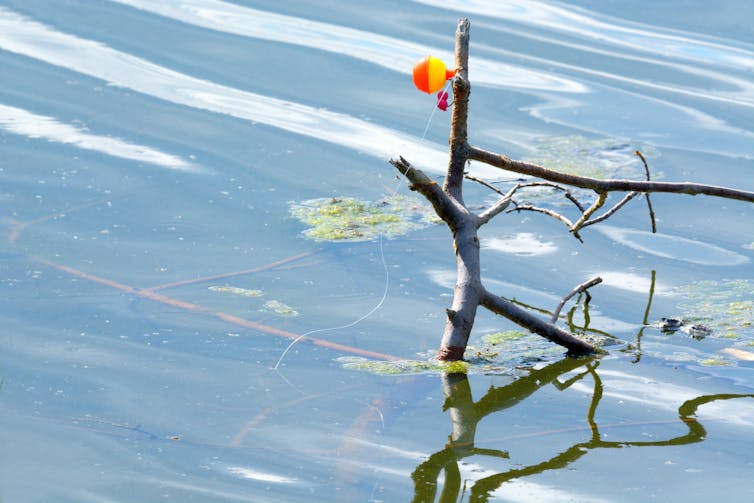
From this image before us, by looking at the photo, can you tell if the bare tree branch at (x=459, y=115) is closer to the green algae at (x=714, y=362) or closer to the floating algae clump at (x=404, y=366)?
the floating algae clump at (x=404, y=366)

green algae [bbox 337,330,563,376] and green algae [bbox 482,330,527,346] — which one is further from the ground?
green algae [bbox 482,330,527,346]

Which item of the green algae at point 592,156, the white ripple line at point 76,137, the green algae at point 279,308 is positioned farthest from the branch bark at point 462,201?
the white ripple line at point 76,137

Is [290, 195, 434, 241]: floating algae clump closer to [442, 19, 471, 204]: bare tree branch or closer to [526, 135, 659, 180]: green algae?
[526, 135, 659, 180]: green algae

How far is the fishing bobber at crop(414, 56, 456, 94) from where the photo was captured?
299 cm

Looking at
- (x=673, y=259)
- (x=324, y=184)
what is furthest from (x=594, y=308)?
(x=324, y=184)

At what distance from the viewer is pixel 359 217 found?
428 centimetres

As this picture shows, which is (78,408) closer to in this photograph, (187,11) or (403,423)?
(403,423)

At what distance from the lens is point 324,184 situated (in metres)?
4.64

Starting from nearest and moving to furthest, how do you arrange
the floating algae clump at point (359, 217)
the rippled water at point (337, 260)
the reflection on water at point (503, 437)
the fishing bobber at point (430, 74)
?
the reflection on water at point (503, 437)
the rippled water at point (337, 260)
the fishing bobber at point (430, 74)
the floating algae clump at point (359, 217)

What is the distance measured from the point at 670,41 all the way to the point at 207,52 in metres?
2.55

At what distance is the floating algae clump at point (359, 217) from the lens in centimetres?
412

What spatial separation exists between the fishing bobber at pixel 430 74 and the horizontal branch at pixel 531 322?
0.54 metres

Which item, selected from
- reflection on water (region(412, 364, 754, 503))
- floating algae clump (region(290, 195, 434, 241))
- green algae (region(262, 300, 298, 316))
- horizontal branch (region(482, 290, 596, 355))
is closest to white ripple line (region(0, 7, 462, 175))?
floating algae clump (region(290, 195, 434, 241))

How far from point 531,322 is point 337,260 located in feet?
3.11
